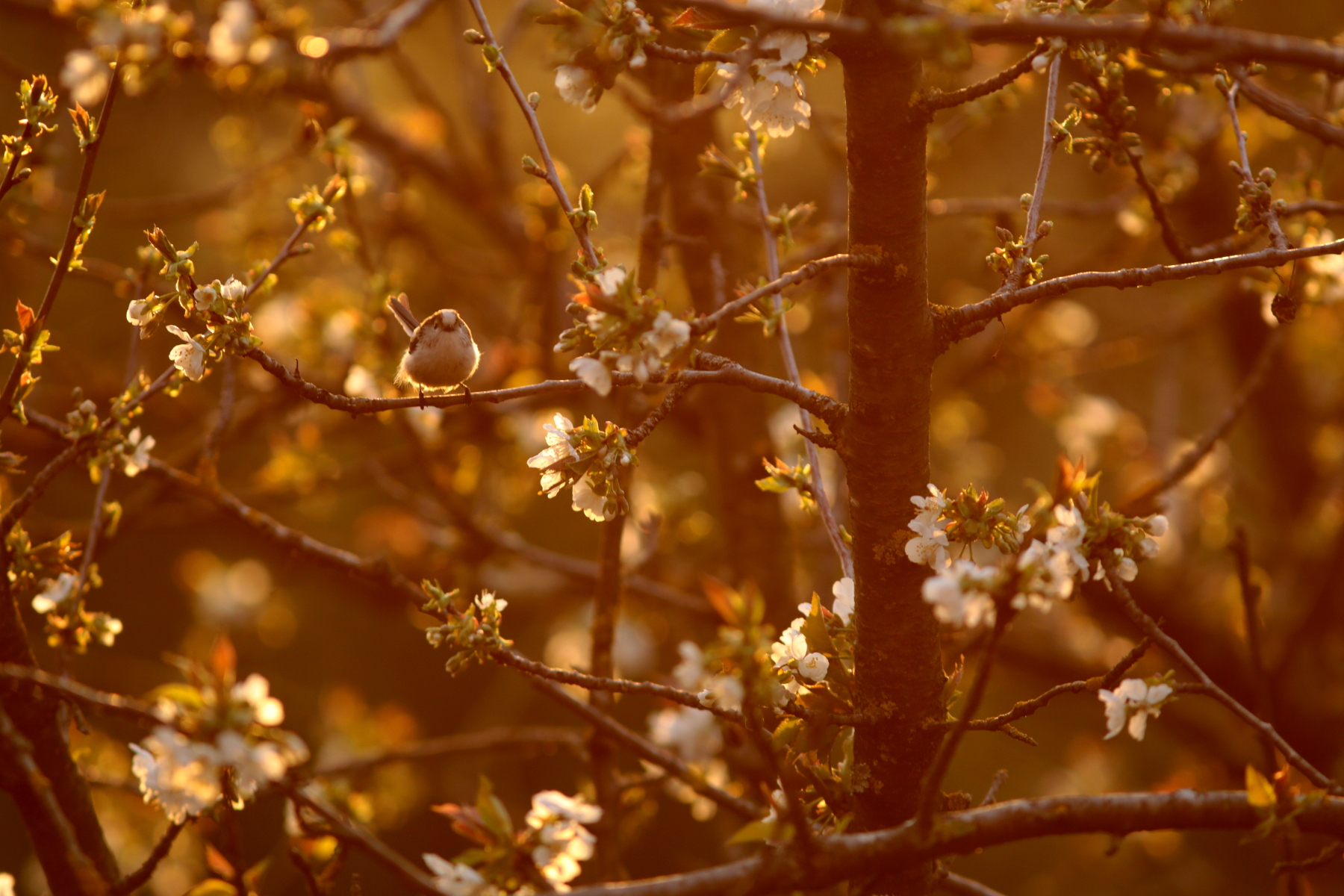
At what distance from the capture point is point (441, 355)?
6.32 ft

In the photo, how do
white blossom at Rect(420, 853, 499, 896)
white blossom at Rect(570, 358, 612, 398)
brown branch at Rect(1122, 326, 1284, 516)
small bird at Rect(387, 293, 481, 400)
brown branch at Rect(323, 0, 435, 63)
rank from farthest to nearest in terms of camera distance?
1. brown branch at Rect(1122, 326, 1284, 516)
2. brown branch at Rect(323, 0, 435, 63)
3. small bird at Rect(387, 293, 481, 400)
4. white blossom at Rect(420, 853, 499, 896)
5. white blossom at Rect(570, 358, 612, 398)

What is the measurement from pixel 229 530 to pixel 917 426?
376 centimetres

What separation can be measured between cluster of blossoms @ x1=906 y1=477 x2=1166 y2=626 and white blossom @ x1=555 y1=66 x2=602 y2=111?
2.81ft

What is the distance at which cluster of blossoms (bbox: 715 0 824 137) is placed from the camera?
137 cm

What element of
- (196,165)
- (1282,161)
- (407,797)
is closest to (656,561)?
(407,797)

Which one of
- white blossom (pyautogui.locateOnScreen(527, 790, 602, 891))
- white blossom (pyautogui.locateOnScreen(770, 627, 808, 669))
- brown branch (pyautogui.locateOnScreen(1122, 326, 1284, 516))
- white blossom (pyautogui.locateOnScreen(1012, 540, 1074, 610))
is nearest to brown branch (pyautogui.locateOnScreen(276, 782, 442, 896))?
white blossom (pyautogui.locateOnScreen(527, 790, 602, 891))

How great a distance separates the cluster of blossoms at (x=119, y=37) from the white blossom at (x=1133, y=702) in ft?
6.12

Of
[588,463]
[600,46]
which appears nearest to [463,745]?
[588,463]

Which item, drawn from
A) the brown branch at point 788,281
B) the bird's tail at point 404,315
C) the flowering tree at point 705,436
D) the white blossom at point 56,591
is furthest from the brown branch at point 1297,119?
the white blossom at point 56,591

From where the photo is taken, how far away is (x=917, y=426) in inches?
57.3

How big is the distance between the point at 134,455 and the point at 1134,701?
1896 millimetres

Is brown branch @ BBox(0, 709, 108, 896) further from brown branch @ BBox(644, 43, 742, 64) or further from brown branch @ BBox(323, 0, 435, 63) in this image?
brown branch @ BBox(323, 0, 435, 63)

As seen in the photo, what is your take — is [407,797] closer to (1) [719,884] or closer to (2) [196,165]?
(1) [719,884]

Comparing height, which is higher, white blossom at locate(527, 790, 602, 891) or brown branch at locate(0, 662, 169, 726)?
brown branch at locate(0, 662, 169, 726)
